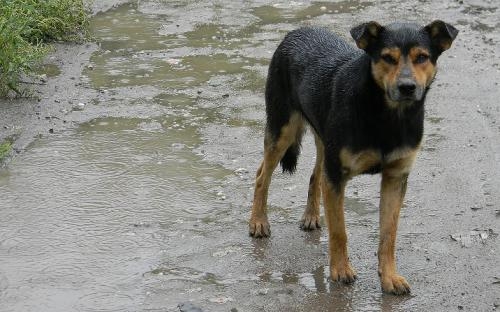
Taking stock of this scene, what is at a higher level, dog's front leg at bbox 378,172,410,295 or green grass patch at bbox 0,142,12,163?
dog's front leg at bbox 378,172,410,295

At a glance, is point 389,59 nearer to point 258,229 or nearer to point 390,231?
point 390,231

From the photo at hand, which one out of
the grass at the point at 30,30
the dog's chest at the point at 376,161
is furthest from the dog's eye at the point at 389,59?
the grass at the point at 30,30

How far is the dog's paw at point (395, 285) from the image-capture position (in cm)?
530

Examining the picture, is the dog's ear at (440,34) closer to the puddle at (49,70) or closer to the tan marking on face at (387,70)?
the tan marking on face at (387,70)

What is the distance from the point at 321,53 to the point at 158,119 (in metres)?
2.80

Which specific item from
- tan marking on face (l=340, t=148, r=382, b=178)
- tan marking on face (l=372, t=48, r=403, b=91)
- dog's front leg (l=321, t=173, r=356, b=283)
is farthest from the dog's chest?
tan marking on face (l=372, t=48, r=403, b=91)

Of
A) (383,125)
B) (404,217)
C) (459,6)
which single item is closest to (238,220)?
(404,217)

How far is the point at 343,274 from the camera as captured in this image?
5.43 meters

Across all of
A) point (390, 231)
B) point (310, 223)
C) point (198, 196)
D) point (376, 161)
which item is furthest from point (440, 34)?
point (198, 196)

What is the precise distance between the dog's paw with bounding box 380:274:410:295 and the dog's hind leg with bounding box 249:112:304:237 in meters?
1.11

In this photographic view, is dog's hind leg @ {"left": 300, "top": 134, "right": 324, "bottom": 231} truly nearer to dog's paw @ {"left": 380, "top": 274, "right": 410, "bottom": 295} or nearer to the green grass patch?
dog's paw @ {"left": 380, "top": 274, "right": 410, "bottom": 295}

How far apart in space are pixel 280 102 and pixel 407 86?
152 cm

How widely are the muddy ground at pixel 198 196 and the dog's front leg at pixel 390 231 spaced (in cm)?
9

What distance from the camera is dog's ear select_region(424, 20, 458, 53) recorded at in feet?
16.5
